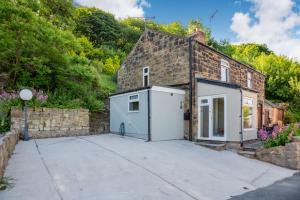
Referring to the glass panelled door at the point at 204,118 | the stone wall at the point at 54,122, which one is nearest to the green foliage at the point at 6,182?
the stone wall at the point at 54,122

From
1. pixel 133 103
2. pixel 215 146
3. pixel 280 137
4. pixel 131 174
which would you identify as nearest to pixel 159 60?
pixel 133 103

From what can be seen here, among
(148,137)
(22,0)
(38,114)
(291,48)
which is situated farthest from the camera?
(291,48)

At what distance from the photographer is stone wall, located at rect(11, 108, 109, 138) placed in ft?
39.5

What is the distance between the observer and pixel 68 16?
26703 millimetres

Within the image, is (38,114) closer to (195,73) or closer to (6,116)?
(6,116)

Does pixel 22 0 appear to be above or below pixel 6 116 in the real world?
above

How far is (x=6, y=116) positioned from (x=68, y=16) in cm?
1846

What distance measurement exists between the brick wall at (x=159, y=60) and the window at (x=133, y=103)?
99.4 inches

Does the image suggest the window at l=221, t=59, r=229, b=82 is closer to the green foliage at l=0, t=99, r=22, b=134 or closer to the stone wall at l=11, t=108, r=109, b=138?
the stone wall at l=11, t=108, r=109, b=138

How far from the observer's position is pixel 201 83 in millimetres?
12617

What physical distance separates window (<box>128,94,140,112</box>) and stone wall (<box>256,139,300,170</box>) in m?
6.72

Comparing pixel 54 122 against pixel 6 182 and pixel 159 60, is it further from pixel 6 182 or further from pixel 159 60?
pixel 6 182

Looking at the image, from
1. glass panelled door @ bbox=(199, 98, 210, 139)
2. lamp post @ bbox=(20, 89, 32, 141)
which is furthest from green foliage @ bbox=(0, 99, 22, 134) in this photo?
glass panelled door @ bbox=(199, 98, 210, 139)

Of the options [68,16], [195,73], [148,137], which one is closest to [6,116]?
[148,137]
